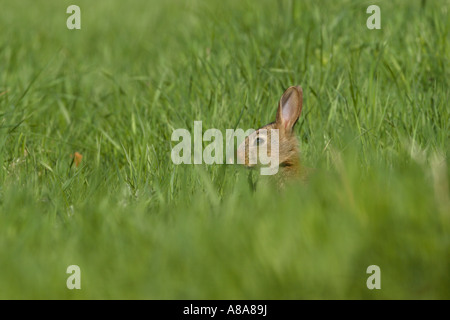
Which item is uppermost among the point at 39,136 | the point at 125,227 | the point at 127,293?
the point at 39,136

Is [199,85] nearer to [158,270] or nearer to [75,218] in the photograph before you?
[75,218]

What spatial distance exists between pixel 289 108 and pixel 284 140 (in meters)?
0.17

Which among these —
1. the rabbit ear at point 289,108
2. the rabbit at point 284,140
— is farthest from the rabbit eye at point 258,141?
the rabbit ear at point 289,108

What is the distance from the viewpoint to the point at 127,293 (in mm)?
2252

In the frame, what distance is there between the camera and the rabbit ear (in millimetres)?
3598

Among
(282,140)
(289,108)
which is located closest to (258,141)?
(282,140)

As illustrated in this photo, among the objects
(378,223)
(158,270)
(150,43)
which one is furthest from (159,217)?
(150,43)

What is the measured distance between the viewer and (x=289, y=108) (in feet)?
11.9

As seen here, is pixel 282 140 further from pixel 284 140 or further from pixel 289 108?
pixel 289 108

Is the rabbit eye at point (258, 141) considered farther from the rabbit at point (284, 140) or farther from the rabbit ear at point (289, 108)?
the rabbit ear at point (289, 108)

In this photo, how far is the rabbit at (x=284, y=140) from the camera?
3.59 m

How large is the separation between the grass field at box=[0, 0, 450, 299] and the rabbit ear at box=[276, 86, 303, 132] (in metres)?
0.17

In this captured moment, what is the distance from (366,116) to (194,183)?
3.64 ft

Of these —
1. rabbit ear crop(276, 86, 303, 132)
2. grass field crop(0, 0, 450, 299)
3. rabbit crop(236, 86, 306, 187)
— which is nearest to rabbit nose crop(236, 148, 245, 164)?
rabbit crop(236, 86, 306, 187)
